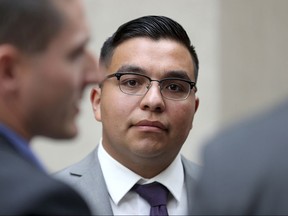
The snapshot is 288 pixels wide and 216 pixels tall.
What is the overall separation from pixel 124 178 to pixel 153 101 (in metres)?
0.37

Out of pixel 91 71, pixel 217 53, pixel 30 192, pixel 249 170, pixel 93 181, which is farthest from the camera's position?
pixel 217 53

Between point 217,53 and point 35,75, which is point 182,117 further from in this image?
point 217,53

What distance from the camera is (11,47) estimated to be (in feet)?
5.95

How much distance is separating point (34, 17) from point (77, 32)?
12cm

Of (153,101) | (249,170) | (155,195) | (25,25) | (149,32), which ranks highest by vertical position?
(25,25)

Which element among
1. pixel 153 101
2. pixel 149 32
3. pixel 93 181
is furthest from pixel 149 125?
pixel 149 32

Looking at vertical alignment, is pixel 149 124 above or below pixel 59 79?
below

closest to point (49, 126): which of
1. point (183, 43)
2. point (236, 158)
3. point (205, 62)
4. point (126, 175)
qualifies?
point (236, 158)

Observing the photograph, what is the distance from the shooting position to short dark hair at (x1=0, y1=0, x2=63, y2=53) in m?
1.82

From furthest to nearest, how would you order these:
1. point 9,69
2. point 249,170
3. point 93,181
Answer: point 93,181, point 9,69, point 249,170

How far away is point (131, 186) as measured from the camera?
3428 millimetres

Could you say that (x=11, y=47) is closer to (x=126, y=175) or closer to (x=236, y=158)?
(x=236, y=158)

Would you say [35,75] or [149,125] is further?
[149,125]

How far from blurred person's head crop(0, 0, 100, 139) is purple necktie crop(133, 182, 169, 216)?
60.6 inches
